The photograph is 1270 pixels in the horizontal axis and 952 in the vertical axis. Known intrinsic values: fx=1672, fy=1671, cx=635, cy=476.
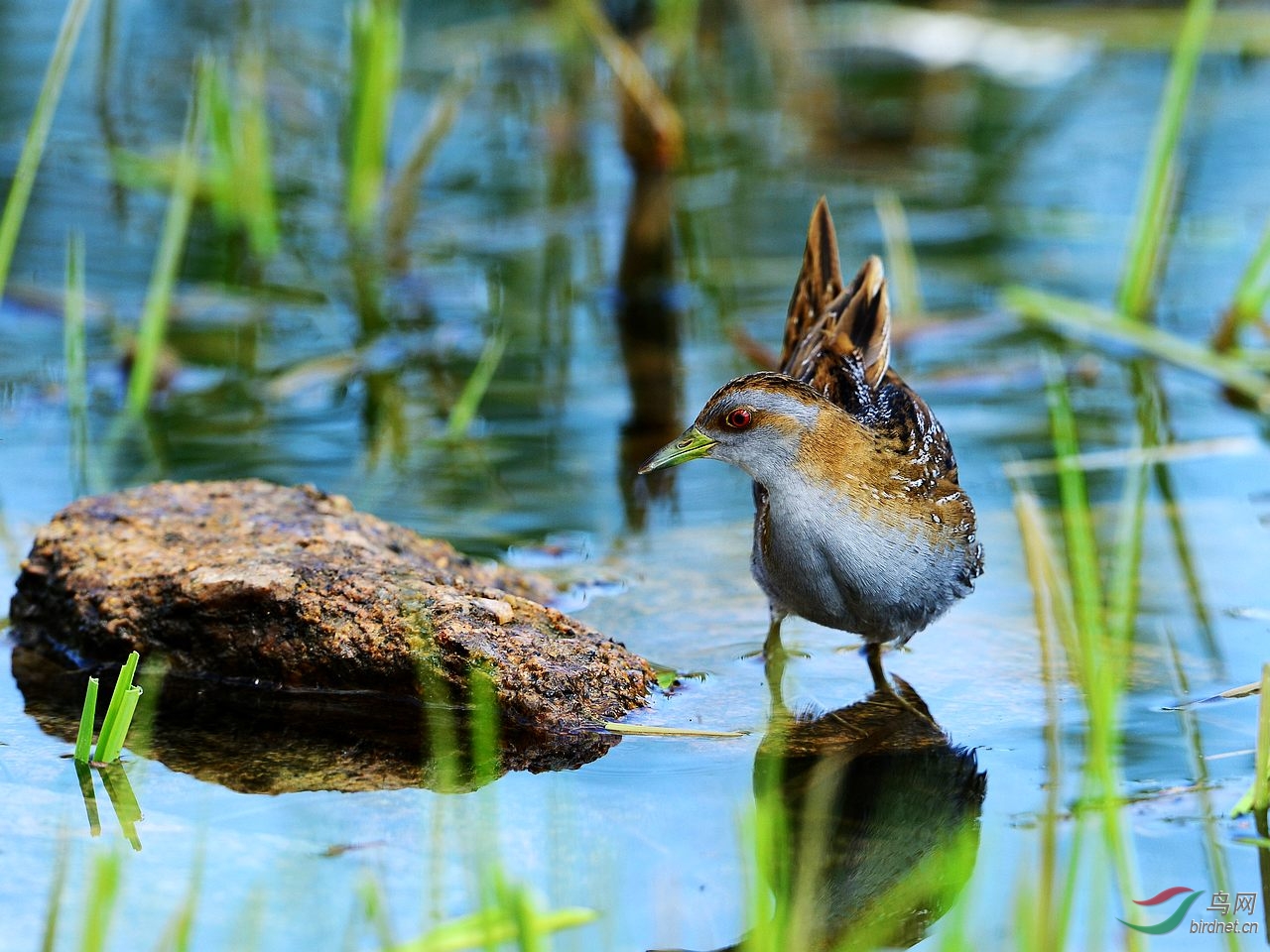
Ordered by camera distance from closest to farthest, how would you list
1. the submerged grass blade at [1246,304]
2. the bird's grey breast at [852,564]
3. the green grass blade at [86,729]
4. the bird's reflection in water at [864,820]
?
the bird's reflection in water at [864,820], the green grass blade at [86,729], the bird's grey breast at [852,564], the submerged grass blade at [1246,304]

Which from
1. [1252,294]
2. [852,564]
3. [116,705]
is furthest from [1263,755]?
[1252,294]

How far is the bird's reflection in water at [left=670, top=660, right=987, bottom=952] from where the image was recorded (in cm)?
281

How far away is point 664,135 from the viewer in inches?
288

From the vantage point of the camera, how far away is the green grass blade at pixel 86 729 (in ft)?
10.1

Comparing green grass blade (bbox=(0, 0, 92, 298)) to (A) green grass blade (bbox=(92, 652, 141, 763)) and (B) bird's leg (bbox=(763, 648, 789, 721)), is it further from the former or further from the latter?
(B) bird's leg (bbox=(763, 648, 789, 721))

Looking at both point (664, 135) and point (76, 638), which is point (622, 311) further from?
point (76, 638)

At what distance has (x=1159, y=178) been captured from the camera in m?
5.63

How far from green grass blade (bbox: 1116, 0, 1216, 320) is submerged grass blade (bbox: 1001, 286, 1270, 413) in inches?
4.5

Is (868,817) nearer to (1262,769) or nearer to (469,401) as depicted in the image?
(1262,769)

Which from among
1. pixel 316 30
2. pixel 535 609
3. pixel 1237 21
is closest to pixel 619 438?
pixel 535 609

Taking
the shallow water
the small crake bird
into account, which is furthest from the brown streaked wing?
the small crake bird

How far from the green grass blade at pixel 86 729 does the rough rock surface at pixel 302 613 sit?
51cm

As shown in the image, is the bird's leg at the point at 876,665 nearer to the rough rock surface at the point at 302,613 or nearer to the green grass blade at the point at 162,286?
the rough rock surface at the point at 302,613

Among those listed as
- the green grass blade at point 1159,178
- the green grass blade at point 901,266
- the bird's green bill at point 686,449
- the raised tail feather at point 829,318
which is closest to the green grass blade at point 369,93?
the green grass blade at point 901,266
